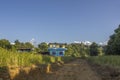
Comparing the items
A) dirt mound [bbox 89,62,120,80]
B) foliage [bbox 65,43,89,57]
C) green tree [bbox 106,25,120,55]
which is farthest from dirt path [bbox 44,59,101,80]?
foliage [bbox 65,43,89,57]

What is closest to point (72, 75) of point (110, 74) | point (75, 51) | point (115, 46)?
point (110, 74)

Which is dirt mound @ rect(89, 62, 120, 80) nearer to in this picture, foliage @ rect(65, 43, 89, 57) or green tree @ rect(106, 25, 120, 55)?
green tree @ rect(106, 25, 120, 55)

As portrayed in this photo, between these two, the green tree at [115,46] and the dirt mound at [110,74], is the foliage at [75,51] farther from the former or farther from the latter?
the dirt mound at [110,74]

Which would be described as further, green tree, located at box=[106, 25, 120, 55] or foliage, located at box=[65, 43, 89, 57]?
foliage, located at box=[65, 43, 89, 57]

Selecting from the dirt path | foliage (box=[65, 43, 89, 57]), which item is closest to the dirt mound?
the dirt path

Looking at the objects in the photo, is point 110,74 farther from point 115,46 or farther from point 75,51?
point 75,51

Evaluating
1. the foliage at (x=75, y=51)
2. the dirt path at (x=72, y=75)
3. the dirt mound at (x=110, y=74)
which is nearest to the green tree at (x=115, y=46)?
the dirt mound at (x=110, y=74)

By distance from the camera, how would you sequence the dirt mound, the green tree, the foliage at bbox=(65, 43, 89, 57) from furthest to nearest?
the foliage at bbox=(65, 43, 89, 57)
the green tree
the dirt mound

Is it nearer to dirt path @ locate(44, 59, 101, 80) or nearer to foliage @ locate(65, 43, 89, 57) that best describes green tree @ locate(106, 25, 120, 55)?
dirt path @ locate(44, 59, 101, 80)

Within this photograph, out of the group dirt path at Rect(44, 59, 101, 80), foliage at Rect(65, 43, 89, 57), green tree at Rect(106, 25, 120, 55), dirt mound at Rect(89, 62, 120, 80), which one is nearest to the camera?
dirt mound at Rect(89, 62, 120, 80)

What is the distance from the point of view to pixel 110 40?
214 feet

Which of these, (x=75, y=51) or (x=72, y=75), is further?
(x=75, y=51)

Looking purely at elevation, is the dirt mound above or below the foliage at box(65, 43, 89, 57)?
below

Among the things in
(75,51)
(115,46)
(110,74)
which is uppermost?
(75,51)
